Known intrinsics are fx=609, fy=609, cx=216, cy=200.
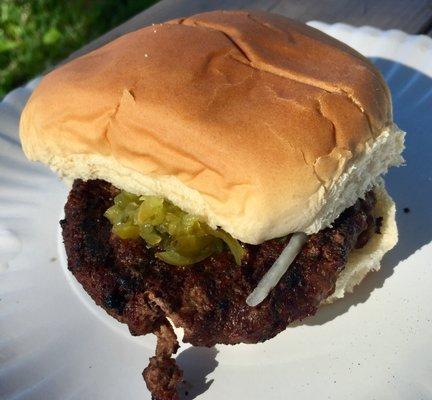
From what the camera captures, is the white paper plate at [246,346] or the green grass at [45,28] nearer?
the white paper plate at [246,346]

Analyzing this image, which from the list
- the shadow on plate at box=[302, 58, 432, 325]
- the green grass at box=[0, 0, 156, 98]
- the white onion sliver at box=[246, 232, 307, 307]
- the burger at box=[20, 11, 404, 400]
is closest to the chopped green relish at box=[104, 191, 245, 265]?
the burger at box=[20, 11, 404, 400]

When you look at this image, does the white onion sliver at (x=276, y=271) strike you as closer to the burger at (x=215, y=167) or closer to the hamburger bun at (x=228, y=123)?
the burger at (x=215, y=167)

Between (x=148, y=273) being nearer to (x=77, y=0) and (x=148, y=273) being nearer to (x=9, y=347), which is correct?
(x=9, y=347)

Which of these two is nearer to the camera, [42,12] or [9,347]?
[9,347]

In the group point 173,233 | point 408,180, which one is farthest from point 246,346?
point 408,180

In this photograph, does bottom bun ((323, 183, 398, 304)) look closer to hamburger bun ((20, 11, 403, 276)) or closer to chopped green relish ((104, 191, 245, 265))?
hamburger bun ((20, 11, 403, 276))

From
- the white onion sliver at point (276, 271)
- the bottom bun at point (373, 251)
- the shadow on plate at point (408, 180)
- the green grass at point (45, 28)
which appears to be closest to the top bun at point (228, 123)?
the white onion sliver at point (276, 271)

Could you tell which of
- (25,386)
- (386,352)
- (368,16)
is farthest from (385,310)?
(368,16)
